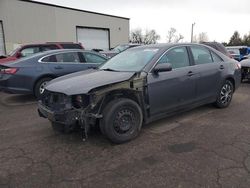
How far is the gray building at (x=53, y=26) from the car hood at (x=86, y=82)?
16843 millimetres

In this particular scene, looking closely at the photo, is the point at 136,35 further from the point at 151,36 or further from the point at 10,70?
the point at 10,70

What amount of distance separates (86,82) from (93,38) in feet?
69.6

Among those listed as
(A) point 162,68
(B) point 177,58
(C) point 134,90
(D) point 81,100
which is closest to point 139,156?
(C) point 134,90

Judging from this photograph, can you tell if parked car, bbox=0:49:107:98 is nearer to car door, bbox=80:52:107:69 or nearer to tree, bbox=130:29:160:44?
car door, bbox=80:52:107:69

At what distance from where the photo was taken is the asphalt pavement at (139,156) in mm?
2879

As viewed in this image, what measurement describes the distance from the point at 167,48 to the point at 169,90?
825 millimetres

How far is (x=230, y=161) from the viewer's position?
10.7ft

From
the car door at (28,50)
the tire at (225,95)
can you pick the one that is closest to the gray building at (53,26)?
the car door at (28,50)

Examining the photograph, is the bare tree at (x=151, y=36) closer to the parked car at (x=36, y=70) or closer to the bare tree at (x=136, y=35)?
the bare tree at (x=136, y=35)

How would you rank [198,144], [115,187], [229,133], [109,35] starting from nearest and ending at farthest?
[115,187], [198,144], [229,133], [109,35]

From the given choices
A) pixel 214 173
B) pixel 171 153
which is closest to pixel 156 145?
pixel 171 153

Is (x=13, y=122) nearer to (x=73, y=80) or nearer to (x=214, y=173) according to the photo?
(x=73, y=80)

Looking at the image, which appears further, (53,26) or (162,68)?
(53,26)

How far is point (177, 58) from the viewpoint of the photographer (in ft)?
15.5
